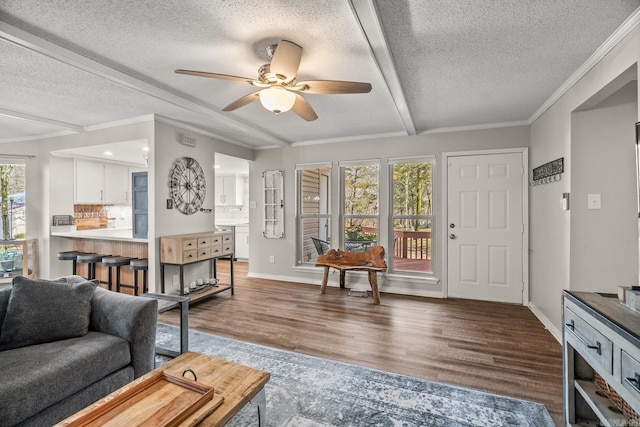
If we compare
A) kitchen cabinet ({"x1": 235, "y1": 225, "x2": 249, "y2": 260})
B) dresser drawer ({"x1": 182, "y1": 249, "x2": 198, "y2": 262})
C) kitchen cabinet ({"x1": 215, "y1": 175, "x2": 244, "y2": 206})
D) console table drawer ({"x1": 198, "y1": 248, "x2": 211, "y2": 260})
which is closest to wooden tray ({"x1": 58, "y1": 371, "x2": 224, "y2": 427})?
dresser drawer ({"x1": 182, "y1": 249, "x2": 198, "y2": 262})

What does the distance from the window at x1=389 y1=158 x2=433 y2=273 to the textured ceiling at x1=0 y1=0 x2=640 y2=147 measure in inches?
45.9

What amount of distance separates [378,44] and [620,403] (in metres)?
2.36

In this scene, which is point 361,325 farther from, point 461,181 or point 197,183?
point 197,183

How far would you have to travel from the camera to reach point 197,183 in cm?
446

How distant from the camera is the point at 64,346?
72.6 inches

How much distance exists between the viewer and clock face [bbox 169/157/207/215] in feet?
13.4

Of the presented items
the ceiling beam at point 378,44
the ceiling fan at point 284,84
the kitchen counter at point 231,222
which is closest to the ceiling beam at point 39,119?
the ceiling fan at point 284,84

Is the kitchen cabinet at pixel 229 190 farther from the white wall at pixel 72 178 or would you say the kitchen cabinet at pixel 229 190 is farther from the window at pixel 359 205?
the window at pixel 359 205

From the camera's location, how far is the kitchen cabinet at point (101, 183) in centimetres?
524

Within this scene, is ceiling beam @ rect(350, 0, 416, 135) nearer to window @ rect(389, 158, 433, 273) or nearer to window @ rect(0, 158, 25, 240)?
window @ rect(389, 158, 433, 273)

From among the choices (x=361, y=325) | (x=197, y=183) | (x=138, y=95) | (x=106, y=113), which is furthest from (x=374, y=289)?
(x=106, y=113)

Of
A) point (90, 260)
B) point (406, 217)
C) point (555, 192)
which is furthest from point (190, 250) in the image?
→ point (555, 192)

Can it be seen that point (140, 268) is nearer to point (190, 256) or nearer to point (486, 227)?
point (190, 256)

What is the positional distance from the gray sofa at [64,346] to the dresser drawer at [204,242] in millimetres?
1806
